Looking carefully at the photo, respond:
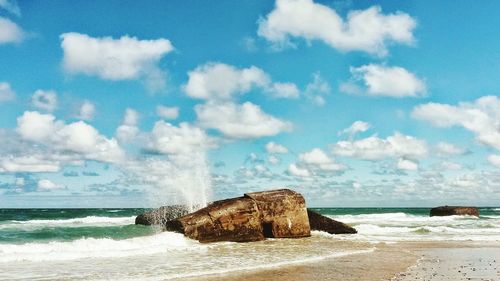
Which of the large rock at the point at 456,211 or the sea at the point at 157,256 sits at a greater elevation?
the large rock at the point at 456,211

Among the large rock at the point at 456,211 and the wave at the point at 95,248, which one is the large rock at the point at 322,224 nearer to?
the wave at the point at 95,248

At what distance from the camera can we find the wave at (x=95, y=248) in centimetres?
1412

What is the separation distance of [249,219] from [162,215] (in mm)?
10489

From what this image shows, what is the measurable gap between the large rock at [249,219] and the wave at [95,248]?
0.68m

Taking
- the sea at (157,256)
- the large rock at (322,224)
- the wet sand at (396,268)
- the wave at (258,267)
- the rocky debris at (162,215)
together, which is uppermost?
the rocky debris at (162,215)

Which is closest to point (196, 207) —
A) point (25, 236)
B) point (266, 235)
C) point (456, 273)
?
point (266, 235)

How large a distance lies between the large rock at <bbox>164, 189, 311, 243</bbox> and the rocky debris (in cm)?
487

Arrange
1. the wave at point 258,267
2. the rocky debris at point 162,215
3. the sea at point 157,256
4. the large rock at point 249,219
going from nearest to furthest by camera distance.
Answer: the wave at point 258,267
the sea at point 157,256
the large rock at point 249,219
the rocky debris at point 162,215

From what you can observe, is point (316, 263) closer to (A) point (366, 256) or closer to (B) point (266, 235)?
(A) point (366, 256)

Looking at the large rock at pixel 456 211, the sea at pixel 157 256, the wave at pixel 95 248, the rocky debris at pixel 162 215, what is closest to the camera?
the sea at pixel 157 256

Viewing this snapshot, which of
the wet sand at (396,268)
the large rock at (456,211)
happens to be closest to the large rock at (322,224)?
the wet sand at (396,268)

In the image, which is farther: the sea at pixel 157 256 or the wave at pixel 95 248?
the wave at pixel 95 248

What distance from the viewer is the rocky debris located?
78.9 feet

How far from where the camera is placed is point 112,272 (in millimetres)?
11289
